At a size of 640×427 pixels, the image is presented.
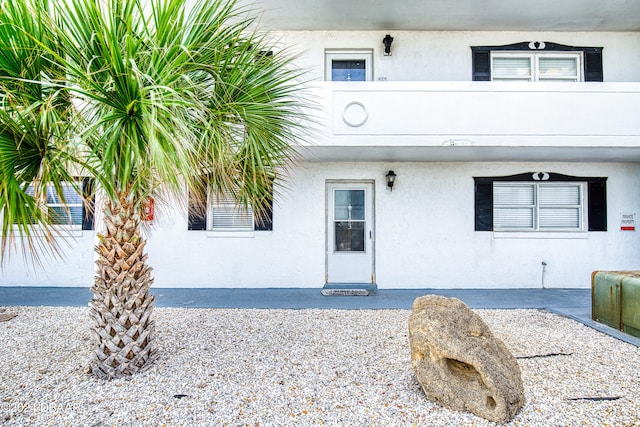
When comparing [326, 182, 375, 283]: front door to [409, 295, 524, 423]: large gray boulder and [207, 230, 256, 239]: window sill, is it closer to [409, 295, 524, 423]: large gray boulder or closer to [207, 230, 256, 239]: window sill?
[207, 230, 256, 239]: window sill

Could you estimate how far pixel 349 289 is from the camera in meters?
8.05

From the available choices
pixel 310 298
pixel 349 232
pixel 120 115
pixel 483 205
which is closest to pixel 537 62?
pixel 483 205

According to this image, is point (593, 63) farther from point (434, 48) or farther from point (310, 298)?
point (310, 298)

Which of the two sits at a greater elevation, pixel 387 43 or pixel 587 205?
pixel 387 43

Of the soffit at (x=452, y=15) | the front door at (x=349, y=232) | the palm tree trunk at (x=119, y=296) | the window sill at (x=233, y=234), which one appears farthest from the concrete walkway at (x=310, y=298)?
the soffit at (x=452, y=15)

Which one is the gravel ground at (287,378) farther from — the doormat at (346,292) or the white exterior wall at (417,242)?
the white exterior wall at (417,242)

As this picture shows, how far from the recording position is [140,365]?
12.5 ft

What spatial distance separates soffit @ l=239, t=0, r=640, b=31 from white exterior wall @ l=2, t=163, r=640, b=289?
3199 mm

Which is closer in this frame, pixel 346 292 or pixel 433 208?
pixel 346 292

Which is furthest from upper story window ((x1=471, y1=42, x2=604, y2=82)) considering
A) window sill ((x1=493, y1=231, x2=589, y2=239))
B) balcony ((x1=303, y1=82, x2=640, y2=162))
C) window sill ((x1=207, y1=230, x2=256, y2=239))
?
window sill ((x1=207, y1=230, x2=256, y2=239))

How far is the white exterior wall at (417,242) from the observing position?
8.34 metres

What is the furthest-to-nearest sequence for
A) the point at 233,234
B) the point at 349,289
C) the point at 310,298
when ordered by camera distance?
the point at 233,234
the point at 349,289
the point at 310,298

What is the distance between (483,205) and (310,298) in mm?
4551

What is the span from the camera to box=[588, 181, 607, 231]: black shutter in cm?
833
